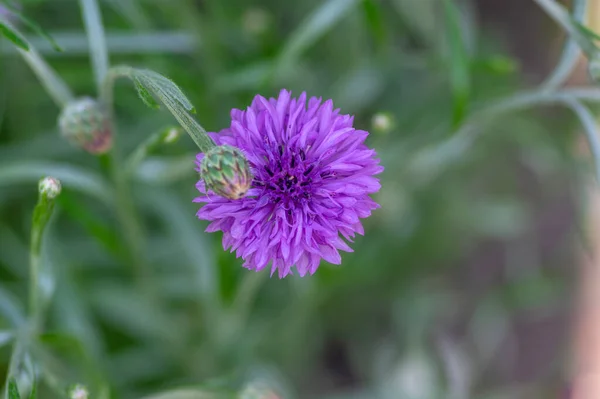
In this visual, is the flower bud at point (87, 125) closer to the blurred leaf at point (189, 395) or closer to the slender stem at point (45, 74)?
the slender stem at point (45, 74)

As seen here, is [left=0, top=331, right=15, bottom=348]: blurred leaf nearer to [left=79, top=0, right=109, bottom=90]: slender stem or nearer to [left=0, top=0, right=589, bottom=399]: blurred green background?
[left=0, top=0, right=589, bottom=399]: blurred green background

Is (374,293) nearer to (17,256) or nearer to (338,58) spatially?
(338,58)

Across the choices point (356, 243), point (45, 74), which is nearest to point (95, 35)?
point (45, 74)

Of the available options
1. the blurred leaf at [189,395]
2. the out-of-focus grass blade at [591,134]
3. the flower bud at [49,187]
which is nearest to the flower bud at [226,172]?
the flower bud at [49,187]

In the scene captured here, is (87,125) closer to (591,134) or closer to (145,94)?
(145,94)

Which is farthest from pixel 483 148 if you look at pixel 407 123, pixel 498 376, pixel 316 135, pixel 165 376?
pixel 316 135

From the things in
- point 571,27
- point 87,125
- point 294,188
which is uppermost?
point 571,27

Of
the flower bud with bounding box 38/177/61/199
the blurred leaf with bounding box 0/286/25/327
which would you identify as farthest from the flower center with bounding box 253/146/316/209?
the blurred leaf with bounding box 0/286/25/327
